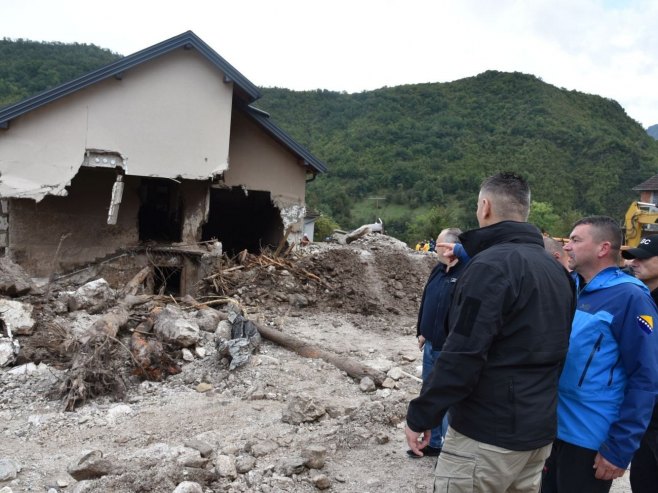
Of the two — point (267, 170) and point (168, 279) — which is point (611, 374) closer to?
point (267, 170)

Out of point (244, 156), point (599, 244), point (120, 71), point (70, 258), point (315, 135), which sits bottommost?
point (70, 258)

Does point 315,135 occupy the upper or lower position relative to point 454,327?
upper

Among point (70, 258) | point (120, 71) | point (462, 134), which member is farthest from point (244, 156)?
point (462, 134)

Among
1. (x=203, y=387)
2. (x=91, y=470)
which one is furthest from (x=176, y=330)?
(x=91, y=470)

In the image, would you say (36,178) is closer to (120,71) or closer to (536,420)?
(120,71)

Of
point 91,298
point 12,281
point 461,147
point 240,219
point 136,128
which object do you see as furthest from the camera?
point 461,147

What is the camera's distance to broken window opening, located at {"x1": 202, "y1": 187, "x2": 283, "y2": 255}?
49.1 ft

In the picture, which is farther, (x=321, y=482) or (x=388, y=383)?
(x=388, y=383)

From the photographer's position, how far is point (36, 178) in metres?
9.81

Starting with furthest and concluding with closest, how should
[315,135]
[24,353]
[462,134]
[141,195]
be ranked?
1. [315,135]
2. [462,134]
3. [141,195]
4. [24,353]

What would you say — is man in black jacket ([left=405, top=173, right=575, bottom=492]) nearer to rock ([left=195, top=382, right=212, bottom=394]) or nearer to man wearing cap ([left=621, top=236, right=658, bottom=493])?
man wearing cap ([left=621, top=236, right=658, bottom=493])

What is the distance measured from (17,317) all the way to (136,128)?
5.04 metres

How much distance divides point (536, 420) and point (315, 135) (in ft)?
201

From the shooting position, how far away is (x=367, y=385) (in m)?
5.92
